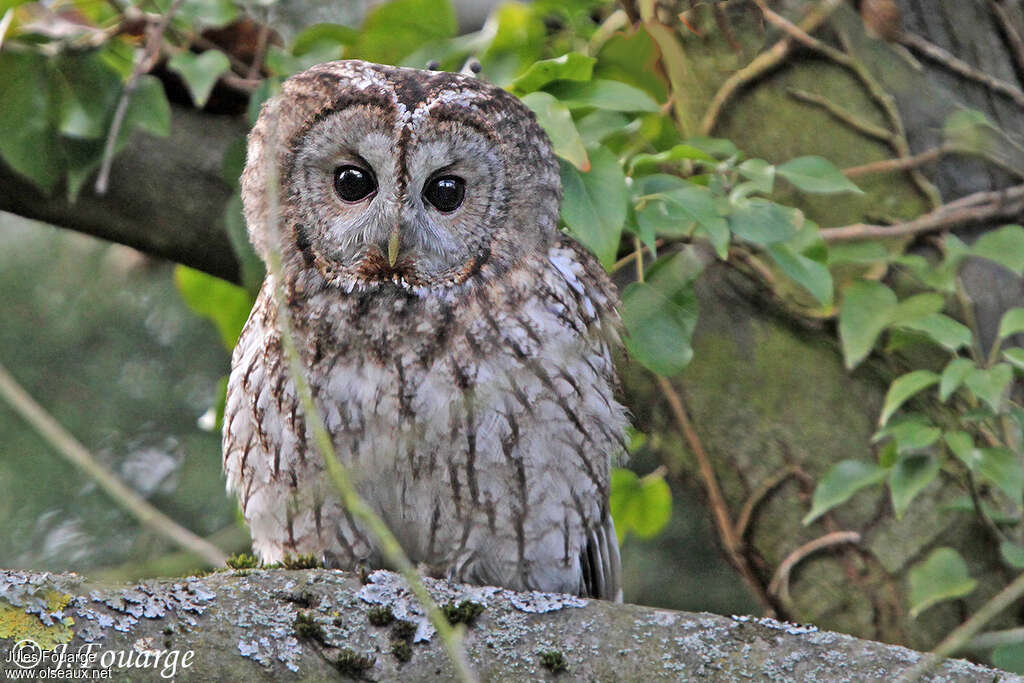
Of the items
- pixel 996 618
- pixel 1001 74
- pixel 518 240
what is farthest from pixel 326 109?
pixel 996 618

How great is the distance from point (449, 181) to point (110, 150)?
0.61 metres

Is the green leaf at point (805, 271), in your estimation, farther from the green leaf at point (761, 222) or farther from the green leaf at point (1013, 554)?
the green leaf at point (1013, 554)

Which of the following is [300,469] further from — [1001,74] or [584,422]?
[1001,74]

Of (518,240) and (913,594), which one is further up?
(518,240)

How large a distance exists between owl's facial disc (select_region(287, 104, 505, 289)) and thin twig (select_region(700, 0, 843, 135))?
0.80 m

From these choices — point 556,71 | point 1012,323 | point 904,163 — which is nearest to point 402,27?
point 556,71

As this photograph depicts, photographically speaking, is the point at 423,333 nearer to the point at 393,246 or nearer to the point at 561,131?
the point at 393,246

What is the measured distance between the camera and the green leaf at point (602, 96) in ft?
5.72

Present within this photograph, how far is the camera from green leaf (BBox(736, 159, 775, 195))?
1799 mm

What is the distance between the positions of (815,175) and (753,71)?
53 cm

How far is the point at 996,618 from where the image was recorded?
83.1 inches

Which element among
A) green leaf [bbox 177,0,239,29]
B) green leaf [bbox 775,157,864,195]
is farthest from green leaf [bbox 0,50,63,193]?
green leaf [bbox 775,157,864,195]

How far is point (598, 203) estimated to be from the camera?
170 centimetres

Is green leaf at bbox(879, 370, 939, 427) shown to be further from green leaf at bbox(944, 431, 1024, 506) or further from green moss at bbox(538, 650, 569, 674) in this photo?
green moss at bbox(538, 650, 569, 674)
